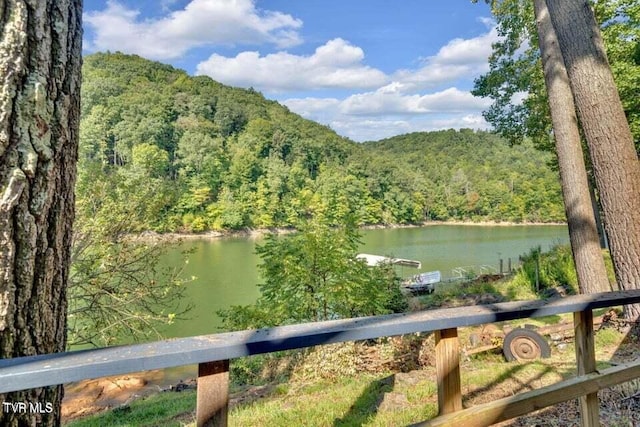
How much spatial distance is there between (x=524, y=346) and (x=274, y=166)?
46.0 metres

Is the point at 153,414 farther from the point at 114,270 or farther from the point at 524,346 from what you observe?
the point at 524,346

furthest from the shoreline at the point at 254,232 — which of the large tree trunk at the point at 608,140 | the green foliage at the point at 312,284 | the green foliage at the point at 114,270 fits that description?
the large tree trunk at the point at 608,140

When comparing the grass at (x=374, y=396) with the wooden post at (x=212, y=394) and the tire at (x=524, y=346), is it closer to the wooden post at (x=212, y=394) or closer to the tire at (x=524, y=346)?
the tire at (x=524, y=346)

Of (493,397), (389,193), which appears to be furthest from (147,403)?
(389,193)

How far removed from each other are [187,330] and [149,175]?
408 centimetres

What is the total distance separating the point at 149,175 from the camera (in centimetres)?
802

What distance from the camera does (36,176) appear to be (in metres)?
0.95

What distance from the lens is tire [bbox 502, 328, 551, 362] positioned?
3877 millimetres

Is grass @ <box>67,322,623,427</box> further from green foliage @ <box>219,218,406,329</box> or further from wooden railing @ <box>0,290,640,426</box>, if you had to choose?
green foliage @ <box>219,218,406,329</box>

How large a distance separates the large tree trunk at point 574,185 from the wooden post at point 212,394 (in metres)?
4.56

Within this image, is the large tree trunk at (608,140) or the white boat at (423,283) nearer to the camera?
the large tree trunk at (608,140)

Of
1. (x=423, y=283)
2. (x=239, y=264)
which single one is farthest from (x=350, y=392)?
(x=239, y=264)

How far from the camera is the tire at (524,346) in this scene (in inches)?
153

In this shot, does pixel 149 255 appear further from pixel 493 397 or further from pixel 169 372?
pixel 493 397
